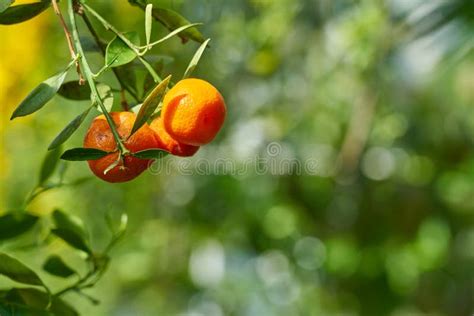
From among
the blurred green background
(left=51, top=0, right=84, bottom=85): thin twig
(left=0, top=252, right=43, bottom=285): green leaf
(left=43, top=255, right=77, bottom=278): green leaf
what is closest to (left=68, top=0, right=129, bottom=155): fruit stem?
(left=51, top=0, right=84, bottom=85): thin twig

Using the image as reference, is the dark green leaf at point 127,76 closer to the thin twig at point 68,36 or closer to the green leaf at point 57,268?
the thin twig at point 68,36

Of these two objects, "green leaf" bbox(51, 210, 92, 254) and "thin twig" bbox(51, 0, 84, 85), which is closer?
"thin twig" bbox(51, 0, 84, 85)

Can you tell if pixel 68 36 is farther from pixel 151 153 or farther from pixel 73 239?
pixel 73 239

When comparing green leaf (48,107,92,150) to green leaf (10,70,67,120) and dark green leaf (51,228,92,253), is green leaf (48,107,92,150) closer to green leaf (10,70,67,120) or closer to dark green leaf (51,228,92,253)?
green leaf (10,70,67,120)

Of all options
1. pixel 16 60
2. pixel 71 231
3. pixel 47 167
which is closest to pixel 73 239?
pixel 71 231

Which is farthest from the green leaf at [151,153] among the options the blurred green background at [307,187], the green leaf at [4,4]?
the blurred green background at [307,187]

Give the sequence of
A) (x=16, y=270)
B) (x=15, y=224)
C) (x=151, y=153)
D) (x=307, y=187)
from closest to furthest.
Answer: (x=151, y=153), (x=16, y=270), (x=15, y=224), (x=307, y=187)
